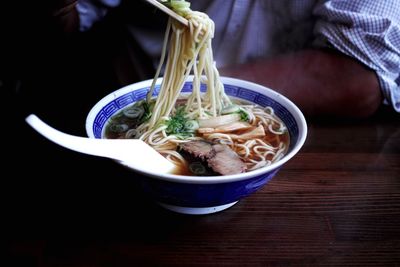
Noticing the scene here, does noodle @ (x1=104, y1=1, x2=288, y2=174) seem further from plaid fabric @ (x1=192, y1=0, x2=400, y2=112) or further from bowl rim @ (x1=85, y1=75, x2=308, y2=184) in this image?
plaid fabric @ (x1=192, y1=0, x2=400, y2=112)

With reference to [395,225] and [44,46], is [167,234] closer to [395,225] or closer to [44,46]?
[395,225]

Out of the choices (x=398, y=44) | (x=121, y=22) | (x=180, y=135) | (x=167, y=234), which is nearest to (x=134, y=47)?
(x=121, y=22)

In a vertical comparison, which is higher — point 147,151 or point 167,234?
point 147,151

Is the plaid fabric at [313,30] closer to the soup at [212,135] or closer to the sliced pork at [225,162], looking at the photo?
the soup at [212,135]

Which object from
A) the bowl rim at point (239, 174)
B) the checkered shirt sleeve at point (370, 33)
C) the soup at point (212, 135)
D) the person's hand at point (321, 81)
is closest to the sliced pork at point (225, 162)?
the soup at point (212, 135)

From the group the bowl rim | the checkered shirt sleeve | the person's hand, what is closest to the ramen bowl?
the bowl rim

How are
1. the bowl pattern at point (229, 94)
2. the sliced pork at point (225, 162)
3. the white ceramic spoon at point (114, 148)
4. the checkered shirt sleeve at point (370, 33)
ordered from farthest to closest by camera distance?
the checkered shirt sleeve at point (370, 33) < the bowl pattern at point (229, 94) < the sliced pork at point (225, 162) < the white ceramic spoon at point (114, 148)
